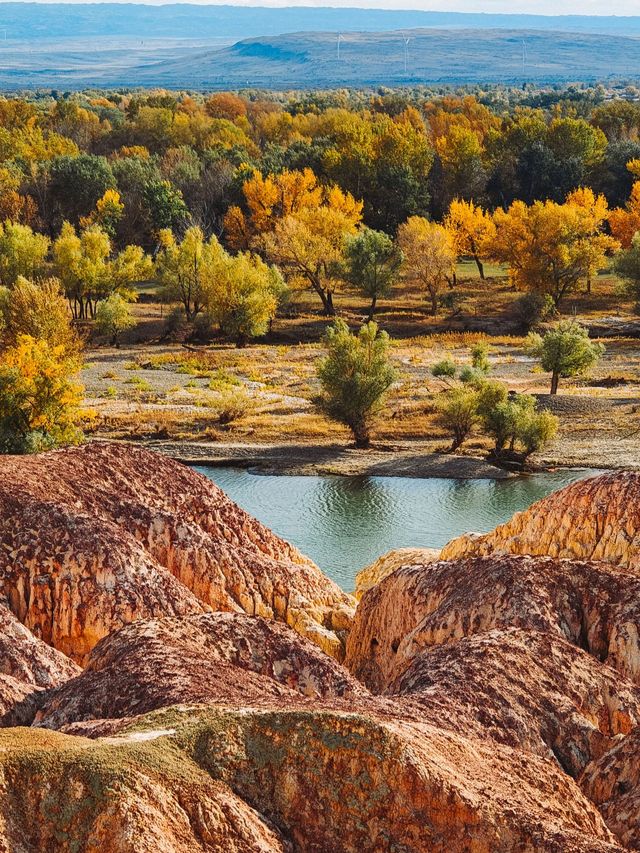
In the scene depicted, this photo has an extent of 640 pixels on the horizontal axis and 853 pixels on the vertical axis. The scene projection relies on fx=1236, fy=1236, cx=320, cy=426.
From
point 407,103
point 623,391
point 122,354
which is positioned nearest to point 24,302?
point 122,354

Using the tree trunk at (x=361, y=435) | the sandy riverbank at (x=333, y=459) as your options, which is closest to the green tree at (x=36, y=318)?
the sandy riverbank at (x=333, y=459)

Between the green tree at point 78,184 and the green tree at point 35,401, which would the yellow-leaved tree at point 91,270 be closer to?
the green tree at point 78,184

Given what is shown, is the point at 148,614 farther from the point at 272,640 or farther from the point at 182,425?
the point at 182,425

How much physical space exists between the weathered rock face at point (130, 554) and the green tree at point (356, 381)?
38261 millimetres

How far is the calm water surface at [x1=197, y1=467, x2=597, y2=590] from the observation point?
50406 mm

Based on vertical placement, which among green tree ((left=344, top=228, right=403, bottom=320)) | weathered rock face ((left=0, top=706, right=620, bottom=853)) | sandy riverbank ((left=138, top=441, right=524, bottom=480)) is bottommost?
sandy riverbank ((left=138, top=441, right=524, bottom=480))

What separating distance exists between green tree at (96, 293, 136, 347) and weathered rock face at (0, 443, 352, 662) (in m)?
65.3

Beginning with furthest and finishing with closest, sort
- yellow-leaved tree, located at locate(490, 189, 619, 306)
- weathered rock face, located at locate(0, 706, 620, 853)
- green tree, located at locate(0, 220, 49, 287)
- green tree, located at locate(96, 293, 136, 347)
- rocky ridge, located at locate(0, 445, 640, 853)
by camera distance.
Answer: green tree, located at locate(0, 220, 49, 287) → yellow-leaved tree, located at locate(490, 189, 619, 306) → green tree, located at locate(96, 293, 136, 347) → rocky ridge, located at locate(0, 445, 640, 853) → weathered rock face, located at locate(0, 706, 620, 853)

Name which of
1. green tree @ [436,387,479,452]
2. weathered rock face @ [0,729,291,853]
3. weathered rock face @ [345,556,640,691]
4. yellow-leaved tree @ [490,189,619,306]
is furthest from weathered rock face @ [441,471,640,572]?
yellow-leaved tree @ [490,189,619,306]

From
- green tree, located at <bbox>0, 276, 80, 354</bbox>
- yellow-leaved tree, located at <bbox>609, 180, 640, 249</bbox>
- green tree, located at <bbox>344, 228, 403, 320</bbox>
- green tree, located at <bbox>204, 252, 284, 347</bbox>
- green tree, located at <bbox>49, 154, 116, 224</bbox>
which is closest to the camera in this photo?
green tree, located at <bbox>0, 276, 80, 354</bbox>

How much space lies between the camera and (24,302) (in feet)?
251

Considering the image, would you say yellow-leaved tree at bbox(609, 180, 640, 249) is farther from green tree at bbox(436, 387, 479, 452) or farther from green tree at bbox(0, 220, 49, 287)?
green tree at bbox(436, 387, 479, 452)

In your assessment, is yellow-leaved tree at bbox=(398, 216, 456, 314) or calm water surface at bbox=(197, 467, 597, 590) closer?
calm water surface at bbox=(197, 467, 597, 590)

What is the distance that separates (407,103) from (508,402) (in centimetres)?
14248
